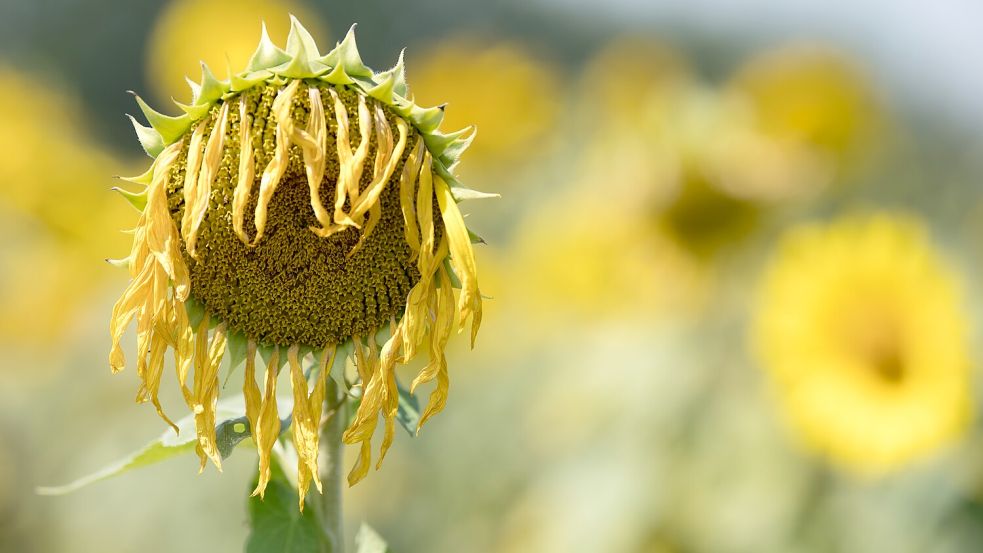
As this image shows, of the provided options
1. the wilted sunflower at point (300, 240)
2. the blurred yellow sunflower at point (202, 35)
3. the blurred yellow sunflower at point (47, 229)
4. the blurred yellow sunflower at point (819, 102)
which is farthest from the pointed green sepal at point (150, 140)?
the blurred yellow sunflower at point (202, 35)

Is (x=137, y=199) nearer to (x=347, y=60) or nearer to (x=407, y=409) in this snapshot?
(x=347, y=60)

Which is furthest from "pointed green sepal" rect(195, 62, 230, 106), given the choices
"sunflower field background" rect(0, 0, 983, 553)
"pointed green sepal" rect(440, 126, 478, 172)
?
"sunflower field background" rect(0, 0, 983, 553)

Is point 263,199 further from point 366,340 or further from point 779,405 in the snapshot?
point 779,405

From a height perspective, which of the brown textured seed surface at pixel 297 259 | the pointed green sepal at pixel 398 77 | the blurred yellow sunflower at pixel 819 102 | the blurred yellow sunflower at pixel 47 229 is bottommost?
the blurred yellow sunflower at pixel 47 229

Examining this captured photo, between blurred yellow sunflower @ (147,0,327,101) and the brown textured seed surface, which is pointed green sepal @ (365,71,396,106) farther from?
blurred yellow sunflower @ (147,0,327,101)

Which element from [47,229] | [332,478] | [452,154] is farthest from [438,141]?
[47,229]

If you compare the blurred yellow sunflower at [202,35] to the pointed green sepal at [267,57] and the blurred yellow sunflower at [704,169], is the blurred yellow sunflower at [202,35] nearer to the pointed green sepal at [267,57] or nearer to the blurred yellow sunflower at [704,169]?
the blurred yellow sunflower at [704,169]
